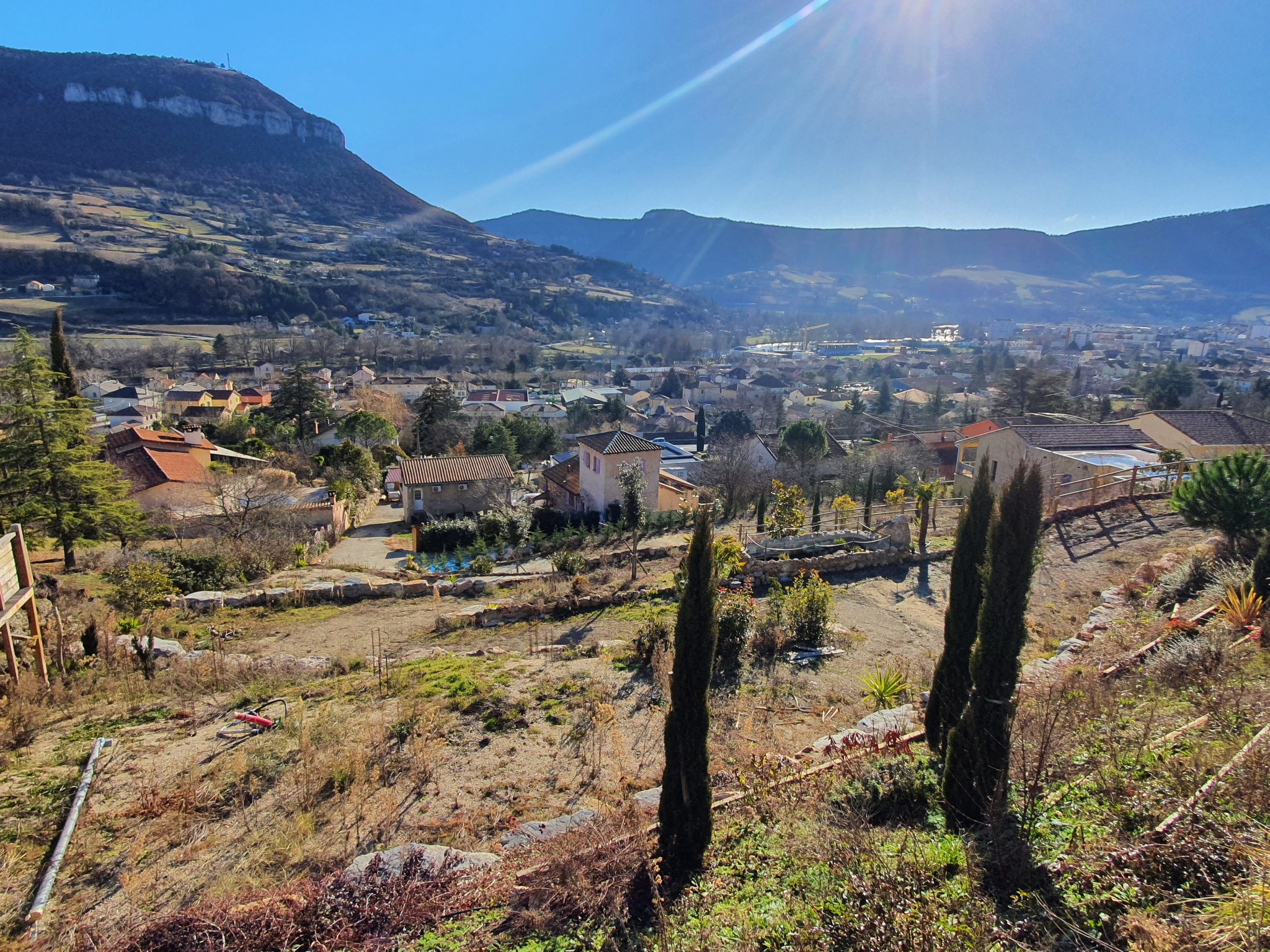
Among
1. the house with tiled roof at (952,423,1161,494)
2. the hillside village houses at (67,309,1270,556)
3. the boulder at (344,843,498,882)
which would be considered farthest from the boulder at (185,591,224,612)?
the house with tiled roof at (952,423,1161,494)

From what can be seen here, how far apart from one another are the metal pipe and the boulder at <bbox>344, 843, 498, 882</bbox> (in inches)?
72.2

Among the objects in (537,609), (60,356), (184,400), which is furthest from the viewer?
(184,400)

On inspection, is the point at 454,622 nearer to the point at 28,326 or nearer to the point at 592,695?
the point at 592,695

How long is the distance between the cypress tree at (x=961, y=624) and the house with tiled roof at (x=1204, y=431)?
2060cm

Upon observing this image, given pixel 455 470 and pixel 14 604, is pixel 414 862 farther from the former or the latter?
pixel 455 470

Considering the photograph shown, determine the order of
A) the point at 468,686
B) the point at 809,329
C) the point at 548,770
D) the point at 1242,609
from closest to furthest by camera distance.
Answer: the point at 548,770 → the point at 1242,609 → the point at 468,686 → the point at 809,329

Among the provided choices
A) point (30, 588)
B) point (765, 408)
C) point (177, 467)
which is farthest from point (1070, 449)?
point (765, 408)

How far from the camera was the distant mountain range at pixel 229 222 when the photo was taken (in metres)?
85.9

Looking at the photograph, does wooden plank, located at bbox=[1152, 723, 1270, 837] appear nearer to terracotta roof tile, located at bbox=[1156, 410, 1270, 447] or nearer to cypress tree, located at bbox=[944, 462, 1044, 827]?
cypress tree, located at bbox=[944, 462, 1044, 827]

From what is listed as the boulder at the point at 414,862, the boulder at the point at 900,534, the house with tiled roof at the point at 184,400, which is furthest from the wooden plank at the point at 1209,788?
the house with tiled roof at the point at 184,400

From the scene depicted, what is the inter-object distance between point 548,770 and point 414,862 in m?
1.81

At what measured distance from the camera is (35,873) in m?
4.41

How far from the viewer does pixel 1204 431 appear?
22.3 m

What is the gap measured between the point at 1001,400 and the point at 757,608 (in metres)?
40.4
